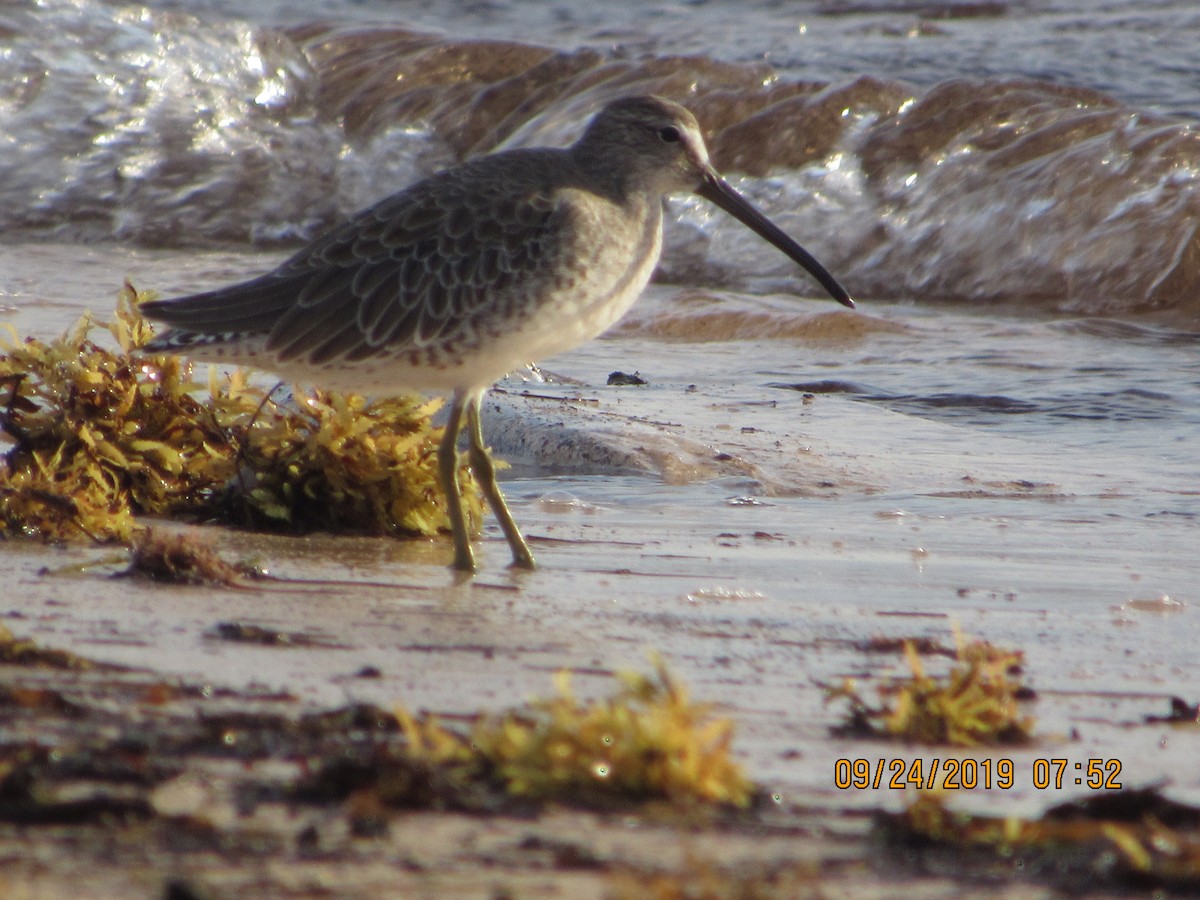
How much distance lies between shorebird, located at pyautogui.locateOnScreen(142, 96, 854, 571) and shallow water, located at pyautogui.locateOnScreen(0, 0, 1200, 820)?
0.52m

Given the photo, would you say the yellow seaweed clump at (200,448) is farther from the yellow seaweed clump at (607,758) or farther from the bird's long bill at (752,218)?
the yellow seaweed clump at (607,758)

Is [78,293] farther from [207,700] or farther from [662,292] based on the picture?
[207,700]

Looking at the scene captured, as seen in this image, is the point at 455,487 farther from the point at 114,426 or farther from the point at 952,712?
the point at 952,712

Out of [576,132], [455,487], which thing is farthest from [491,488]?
[576,132]

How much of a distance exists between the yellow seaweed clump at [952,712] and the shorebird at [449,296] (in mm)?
1702

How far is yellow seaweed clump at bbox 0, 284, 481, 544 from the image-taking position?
173 inches

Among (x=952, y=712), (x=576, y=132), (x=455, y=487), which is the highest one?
(x=576, y=132)

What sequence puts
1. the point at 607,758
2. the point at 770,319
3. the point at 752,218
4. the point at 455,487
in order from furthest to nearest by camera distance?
the point at 770,319 < the point at 752,218 < the point at 455,487 < the point at 607,758

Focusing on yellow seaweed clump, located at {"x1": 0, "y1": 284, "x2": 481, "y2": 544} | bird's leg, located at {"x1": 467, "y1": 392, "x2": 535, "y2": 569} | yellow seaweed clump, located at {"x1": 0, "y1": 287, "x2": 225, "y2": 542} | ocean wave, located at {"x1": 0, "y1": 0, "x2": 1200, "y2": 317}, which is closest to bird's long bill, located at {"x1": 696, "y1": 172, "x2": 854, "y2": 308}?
bird's leg, located at {"x1": 467, "y1": 392, "x2": 535, "y2": 569}

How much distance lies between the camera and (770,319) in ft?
28.6

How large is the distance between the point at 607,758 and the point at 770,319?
21.7ft

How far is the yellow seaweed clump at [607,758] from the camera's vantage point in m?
2.23
